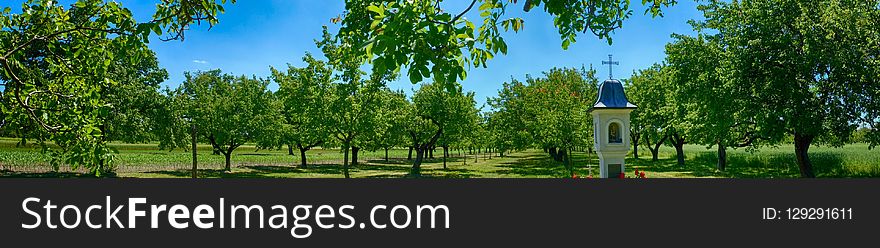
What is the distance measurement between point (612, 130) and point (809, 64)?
8.59m

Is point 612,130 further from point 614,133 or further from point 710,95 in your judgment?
point 710,95

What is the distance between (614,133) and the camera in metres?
16.8

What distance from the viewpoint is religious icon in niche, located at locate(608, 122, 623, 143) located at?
16.7 metres

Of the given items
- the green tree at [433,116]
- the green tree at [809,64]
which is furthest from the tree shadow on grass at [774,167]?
the green tree at [433,116]

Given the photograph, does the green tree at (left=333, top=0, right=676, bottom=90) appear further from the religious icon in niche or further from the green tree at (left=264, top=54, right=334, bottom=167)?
the green tree at (left=264, top=54, right=334, bottom=167)

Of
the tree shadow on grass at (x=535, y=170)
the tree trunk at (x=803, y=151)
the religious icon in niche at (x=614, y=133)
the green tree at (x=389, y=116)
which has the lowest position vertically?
the tree shadow on grass at (x=535, y=170)

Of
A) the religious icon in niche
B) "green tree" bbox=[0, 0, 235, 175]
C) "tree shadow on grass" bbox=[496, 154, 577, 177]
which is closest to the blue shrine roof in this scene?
the religious icon in niche

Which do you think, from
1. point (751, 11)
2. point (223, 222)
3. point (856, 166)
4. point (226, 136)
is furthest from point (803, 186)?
point (226, 136)

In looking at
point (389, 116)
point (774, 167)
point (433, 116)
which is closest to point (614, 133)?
point (389, 116)

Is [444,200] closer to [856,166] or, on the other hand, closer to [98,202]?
[98,202]

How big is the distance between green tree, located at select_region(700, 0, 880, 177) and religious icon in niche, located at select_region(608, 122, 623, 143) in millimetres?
6910

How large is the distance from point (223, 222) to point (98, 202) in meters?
1.17

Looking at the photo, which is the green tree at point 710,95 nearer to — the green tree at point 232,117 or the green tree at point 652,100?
the green tree at point 652,100

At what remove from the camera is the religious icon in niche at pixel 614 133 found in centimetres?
1666
